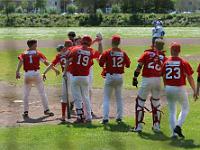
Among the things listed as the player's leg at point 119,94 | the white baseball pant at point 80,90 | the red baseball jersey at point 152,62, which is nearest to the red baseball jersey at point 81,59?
the white baseball pant at point 80,90

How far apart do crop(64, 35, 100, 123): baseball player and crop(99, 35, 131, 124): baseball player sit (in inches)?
12.0

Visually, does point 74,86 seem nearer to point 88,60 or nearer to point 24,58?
point 88,60

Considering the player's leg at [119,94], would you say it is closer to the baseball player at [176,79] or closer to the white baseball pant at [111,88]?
the white baseball pant at [111,88]

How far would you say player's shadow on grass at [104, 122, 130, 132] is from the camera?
8.03 m

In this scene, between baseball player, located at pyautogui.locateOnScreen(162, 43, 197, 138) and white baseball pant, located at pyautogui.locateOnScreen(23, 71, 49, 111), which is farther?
white baseball pant, located at pyautogui.locateOnScreen(23, 71, 49, 111)

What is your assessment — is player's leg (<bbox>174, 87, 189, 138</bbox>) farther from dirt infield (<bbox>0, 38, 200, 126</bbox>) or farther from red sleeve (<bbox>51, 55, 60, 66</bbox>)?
red sleeve (<bbox>51, 55, 60, 66</bbox>)

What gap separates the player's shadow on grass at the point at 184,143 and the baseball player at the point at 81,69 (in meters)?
2.13

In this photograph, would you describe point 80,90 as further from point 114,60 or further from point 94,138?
point 94,138

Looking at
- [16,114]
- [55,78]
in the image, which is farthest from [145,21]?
[16,114]

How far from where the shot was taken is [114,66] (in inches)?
331

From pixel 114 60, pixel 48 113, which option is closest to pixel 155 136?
pixel 114 60

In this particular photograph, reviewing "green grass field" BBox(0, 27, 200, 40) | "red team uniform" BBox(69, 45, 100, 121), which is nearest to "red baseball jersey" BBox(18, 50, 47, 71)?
"red team uniform" BBox(69, 45, 100, 121)

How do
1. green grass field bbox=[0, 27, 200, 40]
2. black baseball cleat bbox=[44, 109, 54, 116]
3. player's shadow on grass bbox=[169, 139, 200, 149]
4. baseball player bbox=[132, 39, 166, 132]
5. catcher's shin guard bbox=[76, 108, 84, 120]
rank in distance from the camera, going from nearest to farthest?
player's shadow on grass bbox=[169, 139, 200, 149] → baseball player bbox=[132, 39, 166, 132] → catcher's shin guard bbox=[76, 108, 84, 120] → black baseball cleat bbox=[44, 109, 54, 116] → green grass field bbox=[0, 27, 200, 40]

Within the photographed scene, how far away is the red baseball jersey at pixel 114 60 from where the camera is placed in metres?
8.34
